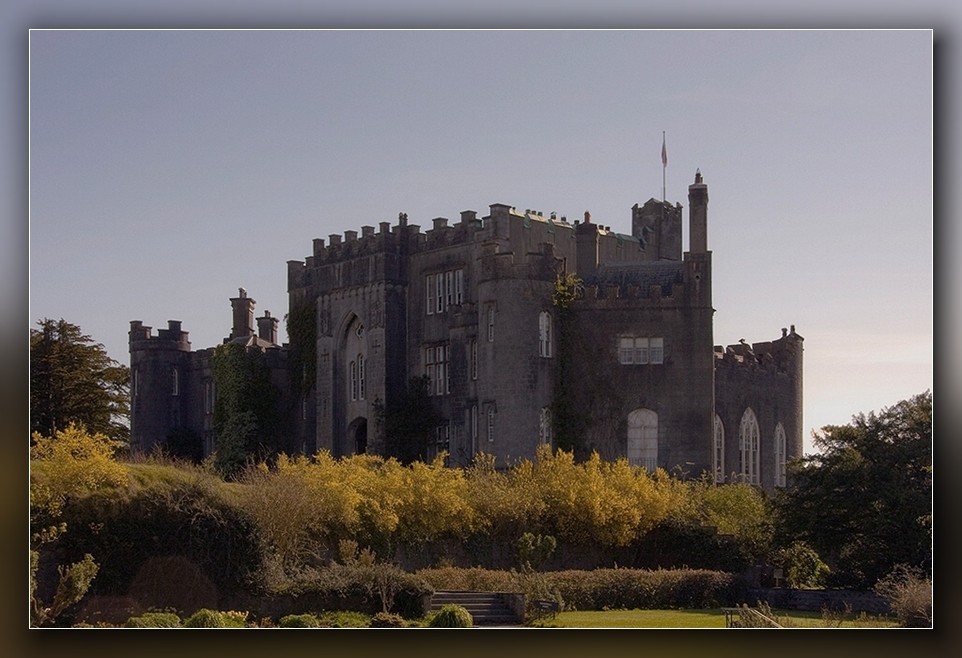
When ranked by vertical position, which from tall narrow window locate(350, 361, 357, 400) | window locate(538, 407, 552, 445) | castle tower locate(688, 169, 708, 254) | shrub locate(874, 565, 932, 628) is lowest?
shrub locate(874, 565, 932, 628)

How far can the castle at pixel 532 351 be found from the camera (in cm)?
4962

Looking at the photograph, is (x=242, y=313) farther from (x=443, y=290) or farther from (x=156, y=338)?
(x=443, y=290)

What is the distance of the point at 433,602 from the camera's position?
105ft

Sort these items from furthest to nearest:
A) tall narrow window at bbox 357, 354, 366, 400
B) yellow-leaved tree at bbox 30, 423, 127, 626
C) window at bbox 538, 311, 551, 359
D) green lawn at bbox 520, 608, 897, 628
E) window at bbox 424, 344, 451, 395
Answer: tall narrow window at bbox 357, 354, 366, 400, window at bbox 424, 344, 451, 395, window at bbox 538, 311, 551, 359, green lawn at bbox 520, 608, 897, 628, yellow-leaved tree at bbox 30, 423, 127, 626

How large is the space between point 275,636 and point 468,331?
87.0 ft

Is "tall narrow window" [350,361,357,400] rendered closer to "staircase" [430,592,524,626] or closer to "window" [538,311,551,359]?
"window" [538,311,551,359]

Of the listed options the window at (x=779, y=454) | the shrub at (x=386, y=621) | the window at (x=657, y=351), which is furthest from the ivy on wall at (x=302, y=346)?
the shrub at (x=386, y=621)

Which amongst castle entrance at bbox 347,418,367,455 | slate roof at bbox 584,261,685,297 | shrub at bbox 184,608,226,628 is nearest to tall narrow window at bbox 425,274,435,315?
castle entrance at bbox 347,418,367,455

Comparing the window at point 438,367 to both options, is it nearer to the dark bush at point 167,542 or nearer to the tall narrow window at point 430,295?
the tall narrow window at point 430,295

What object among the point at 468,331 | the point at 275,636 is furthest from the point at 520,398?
the point at 275,636

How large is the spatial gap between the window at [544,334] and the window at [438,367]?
179 inches

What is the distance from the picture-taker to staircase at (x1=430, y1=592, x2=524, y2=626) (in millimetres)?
31500

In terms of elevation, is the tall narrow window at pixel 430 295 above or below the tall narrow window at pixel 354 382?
above

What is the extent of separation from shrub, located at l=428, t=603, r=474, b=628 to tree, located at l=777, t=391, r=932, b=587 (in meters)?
10.5
